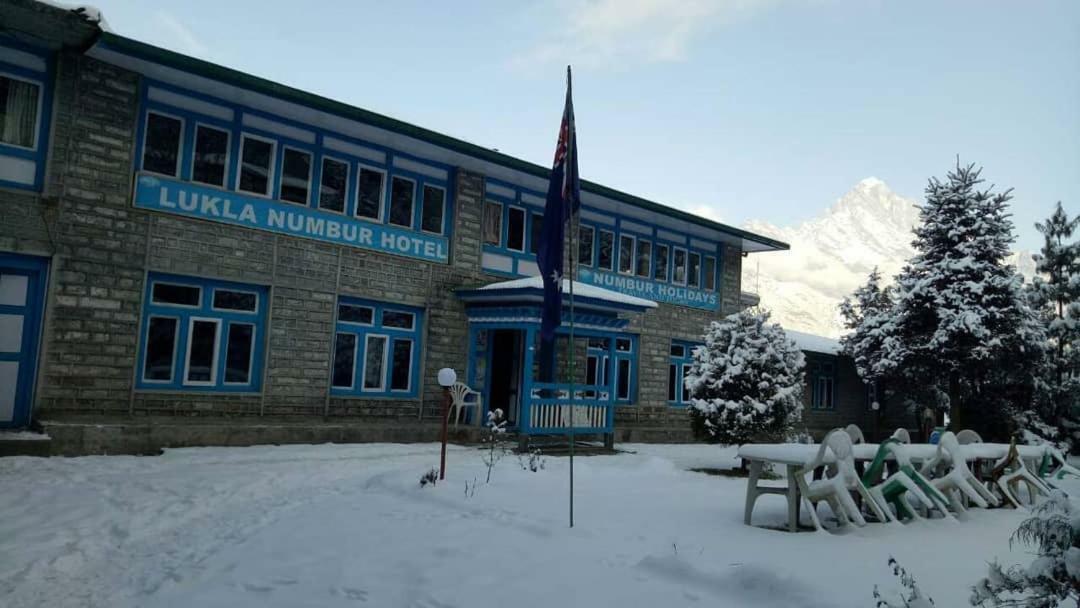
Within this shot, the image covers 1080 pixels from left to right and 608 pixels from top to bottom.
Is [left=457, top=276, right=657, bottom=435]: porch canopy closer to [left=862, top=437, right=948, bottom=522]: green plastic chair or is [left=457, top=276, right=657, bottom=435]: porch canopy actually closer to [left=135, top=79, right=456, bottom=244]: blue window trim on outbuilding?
[left=135, top=79, right=456, bottom=244]: blue window trim on outbuilding

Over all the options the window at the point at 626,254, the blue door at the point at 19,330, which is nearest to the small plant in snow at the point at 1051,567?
the blue door at the point at 19,330

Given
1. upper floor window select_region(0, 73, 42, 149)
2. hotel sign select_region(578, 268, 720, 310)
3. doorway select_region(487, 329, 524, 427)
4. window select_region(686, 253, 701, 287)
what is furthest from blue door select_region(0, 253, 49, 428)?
window select_region(686, 253, 701, 287)

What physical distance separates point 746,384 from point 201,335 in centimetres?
862

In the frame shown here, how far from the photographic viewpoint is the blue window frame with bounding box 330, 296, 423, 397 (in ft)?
44.0

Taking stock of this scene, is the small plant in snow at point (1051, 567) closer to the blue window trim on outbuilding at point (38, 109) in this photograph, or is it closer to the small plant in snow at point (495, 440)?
the small plant in snow at point (495, 440)

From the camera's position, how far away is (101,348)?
35.2 feet

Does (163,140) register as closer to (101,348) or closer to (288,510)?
(101,348)

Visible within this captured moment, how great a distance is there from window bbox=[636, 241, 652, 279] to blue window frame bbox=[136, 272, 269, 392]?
9.73m

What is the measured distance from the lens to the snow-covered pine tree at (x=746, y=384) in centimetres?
1193

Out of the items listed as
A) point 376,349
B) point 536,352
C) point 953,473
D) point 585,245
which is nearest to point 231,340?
point 376,349

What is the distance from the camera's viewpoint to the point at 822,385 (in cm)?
2553

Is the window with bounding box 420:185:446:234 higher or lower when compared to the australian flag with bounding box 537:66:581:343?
higher

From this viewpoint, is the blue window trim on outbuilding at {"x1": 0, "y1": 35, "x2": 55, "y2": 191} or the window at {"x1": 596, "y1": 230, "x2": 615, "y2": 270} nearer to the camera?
the blue window trim on outbuilding at {"x1": 0, "y1": 35, "x2": 55, "y2": 191}

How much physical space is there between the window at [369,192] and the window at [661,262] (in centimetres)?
828
